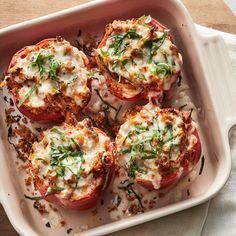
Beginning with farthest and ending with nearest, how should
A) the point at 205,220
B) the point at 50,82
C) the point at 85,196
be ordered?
the point at 205,220, the point at 50,82, the point at 85,196

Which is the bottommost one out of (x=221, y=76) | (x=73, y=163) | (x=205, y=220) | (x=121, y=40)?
(x=205, y=220)

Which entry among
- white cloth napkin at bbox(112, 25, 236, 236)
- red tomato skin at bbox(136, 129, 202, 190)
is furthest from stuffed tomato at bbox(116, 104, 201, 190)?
white cloth napkin at bbox(112, 25, 236, 236)

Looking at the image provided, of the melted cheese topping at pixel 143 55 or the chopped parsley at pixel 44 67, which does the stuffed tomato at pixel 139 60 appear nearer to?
the melted cheese topping at pixel 143 55

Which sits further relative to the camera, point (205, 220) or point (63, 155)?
point (205, 220)

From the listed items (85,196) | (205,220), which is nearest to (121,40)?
(85,196)

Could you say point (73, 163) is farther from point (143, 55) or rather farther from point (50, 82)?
point (143, 55)

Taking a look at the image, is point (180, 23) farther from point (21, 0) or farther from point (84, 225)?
point (84, 225)

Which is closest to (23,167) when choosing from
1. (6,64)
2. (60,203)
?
(60,203)
